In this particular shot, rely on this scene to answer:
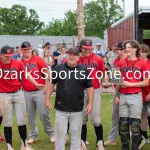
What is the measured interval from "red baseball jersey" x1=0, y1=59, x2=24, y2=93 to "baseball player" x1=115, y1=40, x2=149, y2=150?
1.95m

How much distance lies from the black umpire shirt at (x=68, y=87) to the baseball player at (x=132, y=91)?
802 mm

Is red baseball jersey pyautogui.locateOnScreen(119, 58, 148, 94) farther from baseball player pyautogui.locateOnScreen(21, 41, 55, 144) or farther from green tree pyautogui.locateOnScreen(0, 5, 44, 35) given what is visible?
green tree pyautogui.locateOnScreen(0, 5, 44, 35)

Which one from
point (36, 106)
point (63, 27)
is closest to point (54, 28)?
point (63, 27)

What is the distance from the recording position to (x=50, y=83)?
5.61 metres

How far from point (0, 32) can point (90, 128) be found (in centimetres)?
5142

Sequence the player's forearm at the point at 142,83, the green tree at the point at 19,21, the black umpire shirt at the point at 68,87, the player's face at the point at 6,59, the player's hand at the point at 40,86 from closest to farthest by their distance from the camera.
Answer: the black umpire shirt at the point at 68,87, the player's forearm at the point at 142,83, the player's face at the point at 6,59, the player's hand at the point at 40,86, the green tree at the point at 19,21

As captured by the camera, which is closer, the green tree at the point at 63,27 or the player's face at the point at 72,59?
the player's face at the point at 72,59

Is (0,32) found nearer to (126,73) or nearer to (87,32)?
(87,32)

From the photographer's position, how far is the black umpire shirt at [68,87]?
5387 millimetres

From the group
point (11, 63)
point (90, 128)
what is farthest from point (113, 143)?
point (11, 63)

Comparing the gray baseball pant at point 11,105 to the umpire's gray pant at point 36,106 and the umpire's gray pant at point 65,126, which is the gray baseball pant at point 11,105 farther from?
the umpire's gray pant at point 65,126

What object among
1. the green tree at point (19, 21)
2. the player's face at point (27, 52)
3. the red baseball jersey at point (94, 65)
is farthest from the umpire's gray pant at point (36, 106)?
the green tree at point (19, 21)

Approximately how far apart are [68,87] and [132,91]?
118 cm

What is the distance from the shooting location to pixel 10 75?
20.8ft
